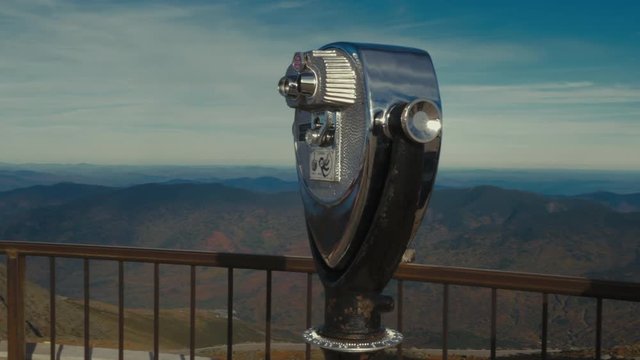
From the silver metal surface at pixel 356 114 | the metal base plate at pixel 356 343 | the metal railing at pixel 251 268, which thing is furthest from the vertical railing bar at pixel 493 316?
the silver metal surface at pixel 356 114

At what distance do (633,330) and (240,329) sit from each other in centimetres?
2689

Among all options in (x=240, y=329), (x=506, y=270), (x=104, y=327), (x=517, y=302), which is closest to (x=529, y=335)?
(x=517, y=302)

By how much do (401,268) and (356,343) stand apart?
1218 millimetres

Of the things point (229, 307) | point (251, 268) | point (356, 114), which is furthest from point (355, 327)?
point (229, 307)

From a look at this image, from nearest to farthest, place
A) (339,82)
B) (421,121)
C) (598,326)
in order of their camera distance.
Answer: (421,121), (339,82), (598,326)

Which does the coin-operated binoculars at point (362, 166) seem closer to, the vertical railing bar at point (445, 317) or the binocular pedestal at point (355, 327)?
the binocular pedestal at point (355, 327)

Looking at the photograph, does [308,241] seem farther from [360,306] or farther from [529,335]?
[529,335]

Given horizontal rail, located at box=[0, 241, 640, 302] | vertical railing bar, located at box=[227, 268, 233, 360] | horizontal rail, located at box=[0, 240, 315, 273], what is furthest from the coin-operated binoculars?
vertical railing bar, located at box=[227, 268, 233, 360]

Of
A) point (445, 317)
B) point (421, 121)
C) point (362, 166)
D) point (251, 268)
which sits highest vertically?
point (421, 121)

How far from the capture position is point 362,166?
1.88 meters

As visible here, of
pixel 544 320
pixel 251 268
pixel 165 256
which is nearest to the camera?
pixel 544 320

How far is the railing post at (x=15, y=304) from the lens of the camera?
398 cm

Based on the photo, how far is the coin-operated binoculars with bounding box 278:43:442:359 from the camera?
73.0 inches

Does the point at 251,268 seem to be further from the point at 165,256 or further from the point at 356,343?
the point at 356,343
